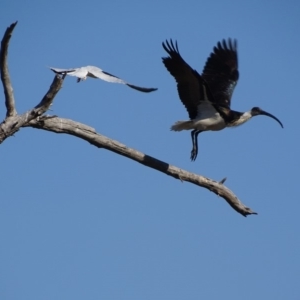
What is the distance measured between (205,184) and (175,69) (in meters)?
2.43

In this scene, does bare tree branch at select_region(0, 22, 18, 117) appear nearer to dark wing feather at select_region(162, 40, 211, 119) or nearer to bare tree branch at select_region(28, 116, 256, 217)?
bare tree branch at select_region(28, 116, 256, 217)

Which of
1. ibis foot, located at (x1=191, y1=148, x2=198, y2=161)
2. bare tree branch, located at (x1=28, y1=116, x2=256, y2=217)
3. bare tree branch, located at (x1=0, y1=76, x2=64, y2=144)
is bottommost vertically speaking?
bare tree branch, located at (x1=0, y1=76, x2=64, y2=144)

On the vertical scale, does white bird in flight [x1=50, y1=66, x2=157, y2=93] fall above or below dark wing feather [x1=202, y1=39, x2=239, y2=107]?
below

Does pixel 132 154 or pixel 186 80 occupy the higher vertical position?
pixel 186 80

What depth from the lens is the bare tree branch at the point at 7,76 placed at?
808 cm

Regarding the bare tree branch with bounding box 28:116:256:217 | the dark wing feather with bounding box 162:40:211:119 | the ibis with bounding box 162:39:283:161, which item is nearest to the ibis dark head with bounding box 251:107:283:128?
the ibis with bounding box 162:39:283:161

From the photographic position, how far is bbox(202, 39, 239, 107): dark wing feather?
14750mm

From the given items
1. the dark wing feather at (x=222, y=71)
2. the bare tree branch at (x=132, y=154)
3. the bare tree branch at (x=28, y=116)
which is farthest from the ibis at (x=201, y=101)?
the bare tree branch at (x=28, y=116)

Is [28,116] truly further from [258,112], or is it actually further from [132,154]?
[258,112]

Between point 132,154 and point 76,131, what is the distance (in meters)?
0.93

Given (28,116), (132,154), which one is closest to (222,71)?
(132,154)

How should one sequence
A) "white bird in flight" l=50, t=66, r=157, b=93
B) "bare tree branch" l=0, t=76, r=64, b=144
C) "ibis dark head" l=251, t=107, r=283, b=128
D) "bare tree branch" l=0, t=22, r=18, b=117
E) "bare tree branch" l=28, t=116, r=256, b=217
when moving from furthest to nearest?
"ibis dark head" l=251, t=107, r=283, b=128
"bare tree branch" l=28, t=116, r=256, b=217
"white bird in flight" l=50, t=66, r=157, b=93
"bare tree branch" l=0, t=76, r=64, b=144
"bare tree branch" l=0, t=22, r=18, b=117

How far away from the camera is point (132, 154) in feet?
33.5

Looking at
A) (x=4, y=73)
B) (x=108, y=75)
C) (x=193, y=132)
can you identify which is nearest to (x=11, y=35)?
(x=4, y=73)
